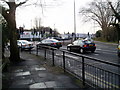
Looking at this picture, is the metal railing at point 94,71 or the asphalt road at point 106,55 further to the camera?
the asphalt road at point 106,55

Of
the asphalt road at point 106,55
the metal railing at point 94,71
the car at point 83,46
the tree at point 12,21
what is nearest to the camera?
the metal railing at point 94,71

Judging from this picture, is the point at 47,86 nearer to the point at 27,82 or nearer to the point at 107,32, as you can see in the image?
the point at 27,82

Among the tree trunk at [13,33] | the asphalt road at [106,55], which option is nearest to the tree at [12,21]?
the tree trunk at [13,33]

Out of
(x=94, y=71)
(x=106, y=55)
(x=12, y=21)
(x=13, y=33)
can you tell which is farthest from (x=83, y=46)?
(x=94, y=71)

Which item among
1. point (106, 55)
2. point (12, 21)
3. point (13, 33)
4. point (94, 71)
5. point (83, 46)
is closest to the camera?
point (94, 71)

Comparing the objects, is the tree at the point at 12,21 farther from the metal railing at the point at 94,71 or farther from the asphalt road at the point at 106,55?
the asphalt road at the point at 106,55

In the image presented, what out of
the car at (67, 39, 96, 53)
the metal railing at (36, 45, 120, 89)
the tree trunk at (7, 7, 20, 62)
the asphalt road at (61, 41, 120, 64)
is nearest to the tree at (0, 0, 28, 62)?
the tree trunk at (7, 7, 20, 62)

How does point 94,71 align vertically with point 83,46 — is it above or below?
below

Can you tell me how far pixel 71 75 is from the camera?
6.22 m

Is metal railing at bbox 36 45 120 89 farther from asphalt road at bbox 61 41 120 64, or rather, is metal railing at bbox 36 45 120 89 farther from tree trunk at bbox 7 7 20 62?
asphalt road at bbox 61 41 120 64

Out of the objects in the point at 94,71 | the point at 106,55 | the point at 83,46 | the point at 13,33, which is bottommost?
the point at 106,55

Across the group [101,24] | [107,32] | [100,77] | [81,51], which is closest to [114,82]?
[100,77]

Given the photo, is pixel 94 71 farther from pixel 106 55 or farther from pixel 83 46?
pixel 83 46

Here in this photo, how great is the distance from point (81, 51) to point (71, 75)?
9.93m
